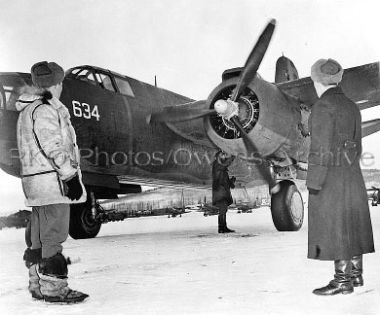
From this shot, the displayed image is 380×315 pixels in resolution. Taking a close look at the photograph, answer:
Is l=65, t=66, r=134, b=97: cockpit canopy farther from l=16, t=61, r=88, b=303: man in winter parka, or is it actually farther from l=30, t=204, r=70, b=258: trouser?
l=30, t=204, r=70, b=258: trouser

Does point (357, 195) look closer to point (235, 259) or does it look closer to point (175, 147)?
point (235, 259)

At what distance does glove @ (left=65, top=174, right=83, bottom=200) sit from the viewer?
325 centimetres

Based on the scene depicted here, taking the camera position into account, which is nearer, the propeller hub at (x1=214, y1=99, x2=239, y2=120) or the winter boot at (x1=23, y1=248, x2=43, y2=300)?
the winter boot at (x1=23, y1=248, x2=43, y2=300)

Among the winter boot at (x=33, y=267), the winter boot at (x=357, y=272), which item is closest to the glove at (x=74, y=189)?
the winter boot at (x=33, y=267)

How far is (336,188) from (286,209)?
5667mm

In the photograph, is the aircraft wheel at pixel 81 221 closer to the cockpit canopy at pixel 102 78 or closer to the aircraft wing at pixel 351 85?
the cockpit canopy at pixel 102 78

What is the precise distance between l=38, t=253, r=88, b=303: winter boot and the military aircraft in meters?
3.99

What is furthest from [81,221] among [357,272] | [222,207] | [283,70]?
[283,70]

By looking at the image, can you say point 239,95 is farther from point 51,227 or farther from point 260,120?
point 51,227

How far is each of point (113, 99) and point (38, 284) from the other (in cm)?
537

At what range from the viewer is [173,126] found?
31.3ft

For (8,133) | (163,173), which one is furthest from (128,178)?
(8,133)

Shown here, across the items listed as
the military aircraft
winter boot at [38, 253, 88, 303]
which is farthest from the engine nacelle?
winter boot at [38, 253, 88, 303]

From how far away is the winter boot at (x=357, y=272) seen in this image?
3303 mm
